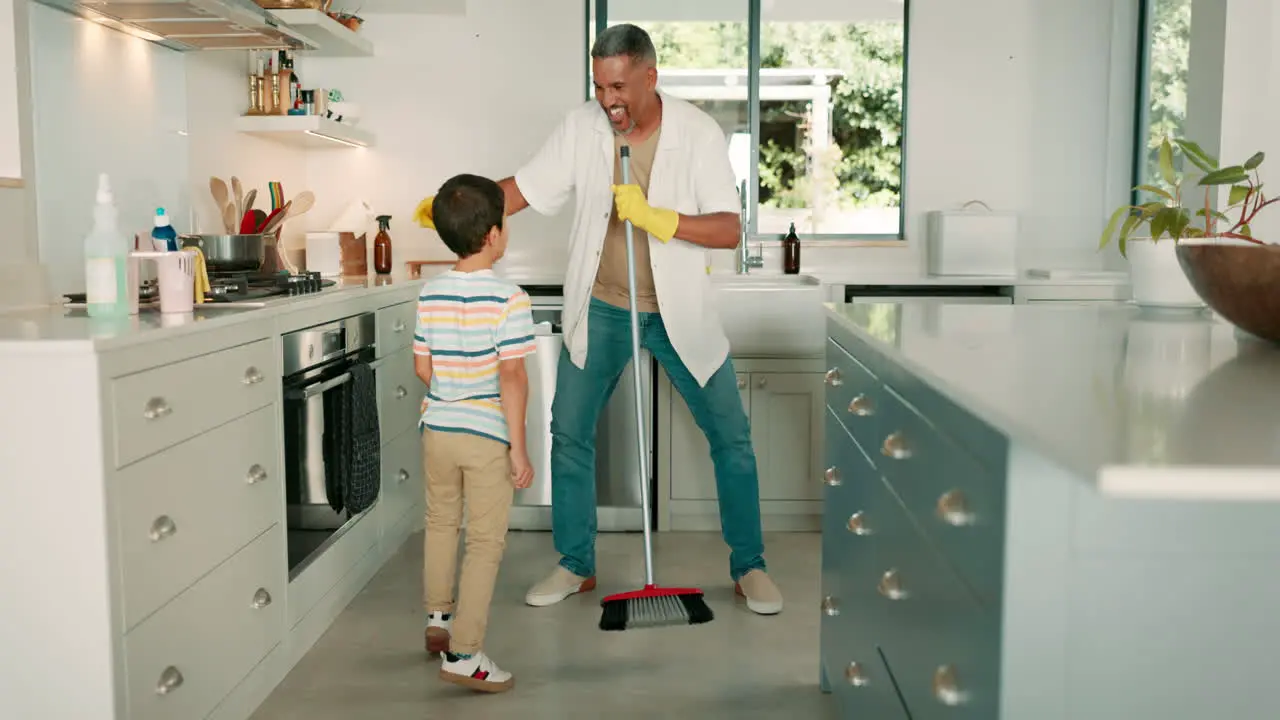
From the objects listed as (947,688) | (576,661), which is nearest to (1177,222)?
(947,688)

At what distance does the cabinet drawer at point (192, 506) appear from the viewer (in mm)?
1838

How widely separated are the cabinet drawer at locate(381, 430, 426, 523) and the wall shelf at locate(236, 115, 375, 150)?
→ 3.41 feet

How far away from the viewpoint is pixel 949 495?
4.36ft

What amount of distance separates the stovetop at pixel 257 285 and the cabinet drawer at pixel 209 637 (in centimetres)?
51

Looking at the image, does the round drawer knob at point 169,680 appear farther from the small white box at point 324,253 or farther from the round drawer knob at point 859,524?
the small white box at point 324,253

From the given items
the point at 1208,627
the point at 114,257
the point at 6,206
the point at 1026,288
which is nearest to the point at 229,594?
the point at 114,257

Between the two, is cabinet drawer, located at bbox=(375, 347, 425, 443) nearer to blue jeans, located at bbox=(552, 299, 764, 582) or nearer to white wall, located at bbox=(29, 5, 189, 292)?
blue jeans, located at bbox=(552, 299, 764, 582)

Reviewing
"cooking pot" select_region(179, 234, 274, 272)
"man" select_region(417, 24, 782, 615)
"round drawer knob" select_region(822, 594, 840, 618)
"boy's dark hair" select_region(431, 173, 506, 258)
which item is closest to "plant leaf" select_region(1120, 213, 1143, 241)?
"round drawer knob" select_region(822, 594, 840, 618)

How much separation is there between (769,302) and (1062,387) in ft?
8.44

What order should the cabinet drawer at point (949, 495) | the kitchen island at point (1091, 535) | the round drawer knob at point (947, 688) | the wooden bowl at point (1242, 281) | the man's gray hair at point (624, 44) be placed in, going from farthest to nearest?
the man's gray hair at point (624, 44) < the wooden bowl at point (1242, 281) < the round drawer knob at point (947, 688) < the cabinet drawer at point (949, 495) < the kitchen island at point (1091, 535)

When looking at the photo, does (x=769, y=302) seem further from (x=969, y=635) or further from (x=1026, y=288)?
(x=969, y=635)

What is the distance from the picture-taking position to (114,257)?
2088mm

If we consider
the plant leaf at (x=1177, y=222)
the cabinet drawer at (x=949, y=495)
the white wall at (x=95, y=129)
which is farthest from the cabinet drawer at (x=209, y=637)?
the plant leaf at (x=1177, y=222)

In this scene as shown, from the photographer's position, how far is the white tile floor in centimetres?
242
